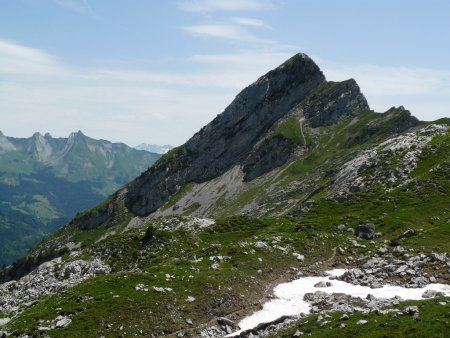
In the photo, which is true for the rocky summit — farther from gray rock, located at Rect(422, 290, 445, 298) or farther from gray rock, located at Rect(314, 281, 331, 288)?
gray rock, located at Rect(314, 281, 331, 288)

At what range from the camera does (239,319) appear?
41.9 meters

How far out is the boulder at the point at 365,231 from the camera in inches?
2682

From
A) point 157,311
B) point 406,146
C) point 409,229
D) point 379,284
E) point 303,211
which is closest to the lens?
point 157,311

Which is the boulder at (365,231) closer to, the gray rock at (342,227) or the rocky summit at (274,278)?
the rocky summit at (274,278)

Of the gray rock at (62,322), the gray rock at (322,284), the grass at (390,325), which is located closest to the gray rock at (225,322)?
the grass at (390,325)

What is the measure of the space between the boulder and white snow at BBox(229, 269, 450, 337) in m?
20.1

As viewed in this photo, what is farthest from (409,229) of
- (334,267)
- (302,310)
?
(302,310)

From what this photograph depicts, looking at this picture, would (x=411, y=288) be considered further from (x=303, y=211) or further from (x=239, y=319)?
(x=303, y=211)

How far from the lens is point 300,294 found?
154 ft

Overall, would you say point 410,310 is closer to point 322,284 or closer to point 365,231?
point 322,284

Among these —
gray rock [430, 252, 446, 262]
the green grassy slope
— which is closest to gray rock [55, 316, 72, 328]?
the green grassy slope

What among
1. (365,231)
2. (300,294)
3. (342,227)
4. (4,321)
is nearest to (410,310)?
(300,294)

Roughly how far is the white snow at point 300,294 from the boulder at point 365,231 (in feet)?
65.9

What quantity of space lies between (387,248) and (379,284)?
45.2 ft
